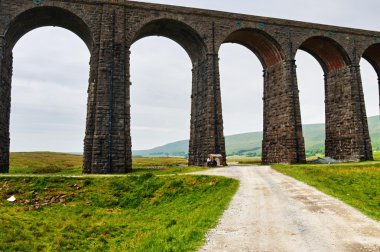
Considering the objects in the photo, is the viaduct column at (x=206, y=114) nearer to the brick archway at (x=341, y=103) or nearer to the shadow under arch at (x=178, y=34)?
the shadow under arch at (x=178, y=34)

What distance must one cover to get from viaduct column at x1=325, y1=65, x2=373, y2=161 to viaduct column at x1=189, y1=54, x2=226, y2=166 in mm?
15839

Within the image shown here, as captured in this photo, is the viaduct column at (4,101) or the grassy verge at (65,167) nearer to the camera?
the viaduct column at (4,101)

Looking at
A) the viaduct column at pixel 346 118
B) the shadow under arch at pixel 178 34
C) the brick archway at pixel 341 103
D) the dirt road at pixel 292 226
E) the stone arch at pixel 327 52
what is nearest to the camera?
the dirt road at pixel 292 226

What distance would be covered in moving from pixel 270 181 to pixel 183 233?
38.1 ft

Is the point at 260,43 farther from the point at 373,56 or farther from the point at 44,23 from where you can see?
the point at 44,23

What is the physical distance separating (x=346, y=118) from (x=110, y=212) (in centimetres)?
3174

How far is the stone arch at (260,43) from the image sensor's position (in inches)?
1457

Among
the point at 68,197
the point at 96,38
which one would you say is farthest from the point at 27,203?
the point at 96,38

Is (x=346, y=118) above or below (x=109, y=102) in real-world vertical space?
Result: below

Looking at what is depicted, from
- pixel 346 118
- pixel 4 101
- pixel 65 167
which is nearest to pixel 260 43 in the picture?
pixel 346 118

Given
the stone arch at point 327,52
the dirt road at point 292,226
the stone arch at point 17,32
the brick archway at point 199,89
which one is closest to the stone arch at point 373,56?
the stone arch at point 327,52

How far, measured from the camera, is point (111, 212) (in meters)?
18.2

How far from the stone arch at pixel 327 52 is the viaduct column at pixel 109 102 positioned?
21.3 meters

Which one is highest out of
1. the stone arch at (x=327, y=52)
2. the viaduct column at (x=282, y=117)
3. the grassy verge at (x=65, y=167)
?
the stone arch at (x=327, y=52)
